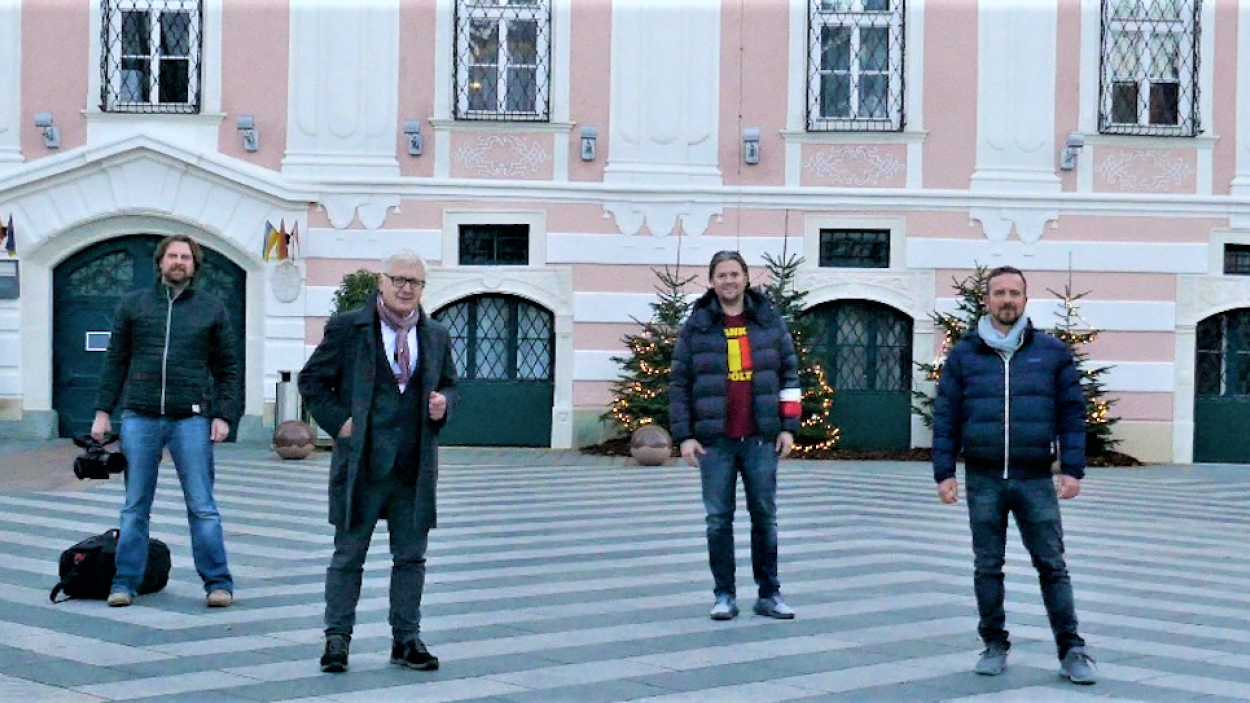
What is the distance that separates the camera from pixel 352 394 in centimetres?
799

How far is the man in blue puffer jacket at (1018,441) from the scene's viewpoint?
8078 millimetres

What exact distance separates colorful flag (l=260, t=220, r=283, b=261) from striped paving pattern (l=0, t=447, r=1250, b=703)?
6.27m

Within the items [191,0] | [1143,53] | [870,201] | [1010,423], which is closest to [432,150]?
[191,0]

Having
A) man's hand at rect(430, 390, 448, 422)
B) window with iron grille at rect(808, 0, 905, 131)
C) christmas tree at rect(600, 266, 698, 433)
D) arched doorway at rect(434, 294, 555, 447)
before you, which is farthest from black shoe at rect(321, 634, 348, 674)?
window with iron grille at rect(808, 0, 905, 131)

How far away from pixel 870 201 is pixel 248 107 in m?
7.40

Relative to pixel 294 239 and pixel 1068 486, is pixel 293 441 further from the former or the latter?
pixel 1068 486

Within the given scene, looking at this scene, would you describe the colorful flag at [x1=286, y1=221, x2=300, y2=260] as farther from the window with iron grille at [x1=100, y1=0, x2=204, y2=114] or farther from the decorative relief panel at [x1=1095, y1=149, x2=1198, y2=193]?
the decorative relief panel at [x1=1095, y1=149, x2=1198, y2=193]

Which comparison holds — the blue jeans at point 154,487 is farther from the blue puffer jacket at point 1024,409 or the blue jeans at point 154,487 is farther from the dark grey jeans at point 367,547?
the blue puffer jacket at point 1024,409

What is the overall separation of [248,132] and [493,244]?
10.3 ft

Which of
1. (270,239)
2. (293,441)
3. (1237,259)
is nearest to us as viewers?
(293,441)

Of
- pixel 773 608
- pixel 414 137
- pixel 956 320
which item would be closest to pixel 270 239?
pixel 414 137

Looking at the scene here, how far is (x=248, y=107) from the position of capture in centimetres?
2298

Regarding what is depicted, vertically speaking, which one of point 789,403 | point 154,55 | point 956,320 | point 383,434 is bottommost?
point 383,434

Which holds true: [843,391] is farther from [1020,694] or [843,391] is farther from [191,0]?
[1020,694]
